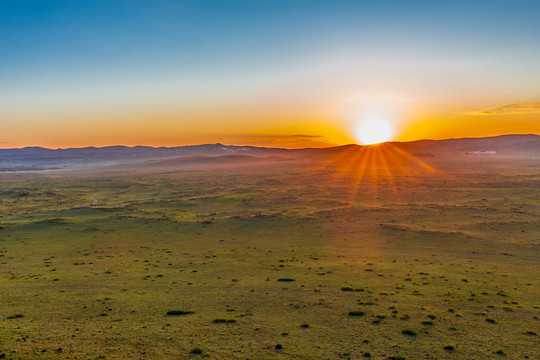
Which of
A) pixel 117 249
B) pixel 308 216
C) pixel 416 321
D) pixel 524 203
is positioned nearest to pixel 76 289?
pixel 117 249

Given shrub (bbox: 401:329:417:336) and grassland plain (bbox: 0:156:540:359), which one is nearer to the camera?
grassland plain (bbox: 0:156:540:359)

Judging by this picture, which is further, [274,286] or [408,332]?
[274,286]

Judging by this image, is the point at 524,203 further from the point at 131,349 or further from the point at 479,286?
the point at 131,349

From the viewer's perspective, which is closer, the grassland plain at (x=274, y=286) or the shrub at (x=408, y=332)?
the grassland plain at (x=274, y=286)

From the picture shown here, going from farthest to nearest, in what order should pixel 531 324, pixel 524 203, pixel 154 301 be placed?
pixel 524 203 → pixel 154 301 → pixel 531 324

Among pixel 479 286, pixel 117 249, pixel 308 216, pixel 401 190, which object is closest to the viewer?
pixel 479 286

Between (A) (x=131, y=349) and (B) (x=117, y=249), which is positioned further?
(B) (x=117, y=249)

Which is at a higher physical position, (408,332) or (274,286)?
(408,332)
